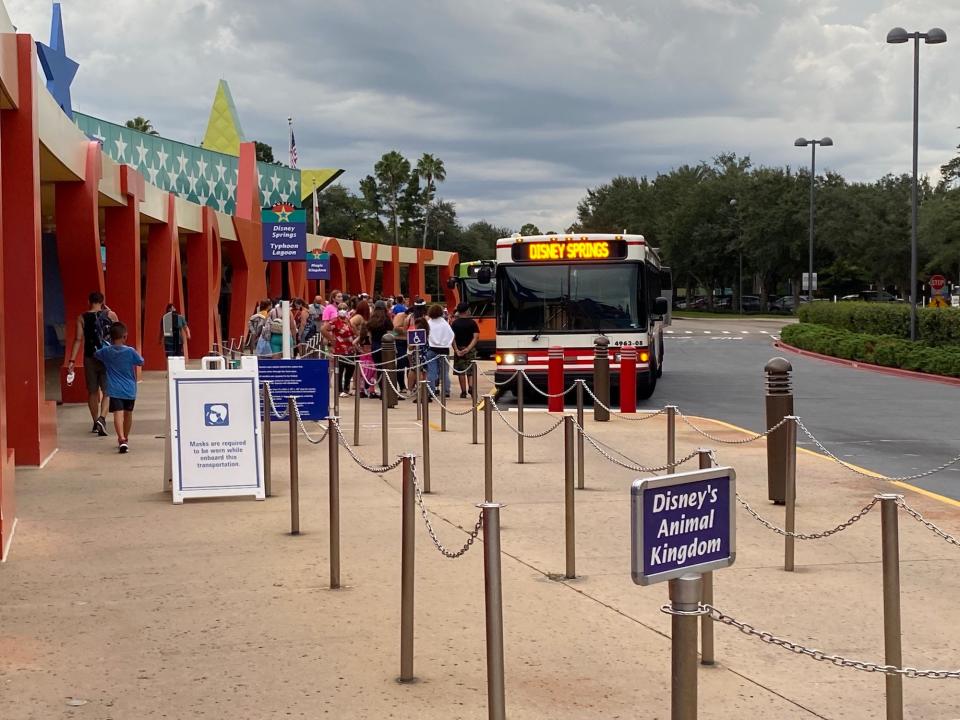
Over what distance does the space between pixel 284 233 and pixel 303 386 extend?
18.4 feet

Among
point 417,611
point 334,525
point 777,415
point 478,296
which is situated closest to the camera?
point 417,611

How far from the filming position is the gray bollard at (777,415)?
11031 millimetres

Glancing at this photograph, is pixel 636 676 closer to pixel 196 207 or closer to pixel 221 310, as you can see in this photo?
pixel 196 207

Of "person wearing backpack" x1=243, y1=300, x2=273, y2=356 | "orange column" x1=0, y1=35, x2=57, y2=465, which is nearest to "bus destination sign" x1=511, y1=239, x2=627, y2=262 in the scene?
"person wearing backpack" x1=243, y1=300, x2=273, y2=356

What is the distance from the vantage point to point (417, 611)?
7.52m

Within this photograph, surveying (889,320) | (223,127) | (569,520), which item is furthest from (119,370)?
(223,127)

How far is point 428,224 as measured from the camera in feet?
454

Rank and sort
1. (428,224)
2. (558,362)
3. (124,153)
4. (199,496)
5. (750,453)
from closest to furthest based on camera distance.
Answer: (199,496), (750,453), (558,362), (124,153), (428,224)

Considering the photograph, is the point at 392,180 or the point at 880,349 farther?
the point at 392,180

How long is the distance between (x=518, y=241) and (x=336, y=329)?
501 centimetres

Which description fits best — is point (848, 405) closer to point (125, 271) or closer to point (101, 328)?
point (101, 328)

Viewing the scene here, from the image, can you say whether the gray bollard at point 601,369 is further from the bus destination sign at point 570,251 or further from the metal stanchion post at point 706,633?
the metal stanchion post at point 706,633

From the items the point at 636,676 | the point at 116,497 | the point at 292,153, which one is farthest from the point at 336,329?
the point at 292,153

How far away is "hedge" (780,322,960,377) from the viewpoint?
29906 mm
